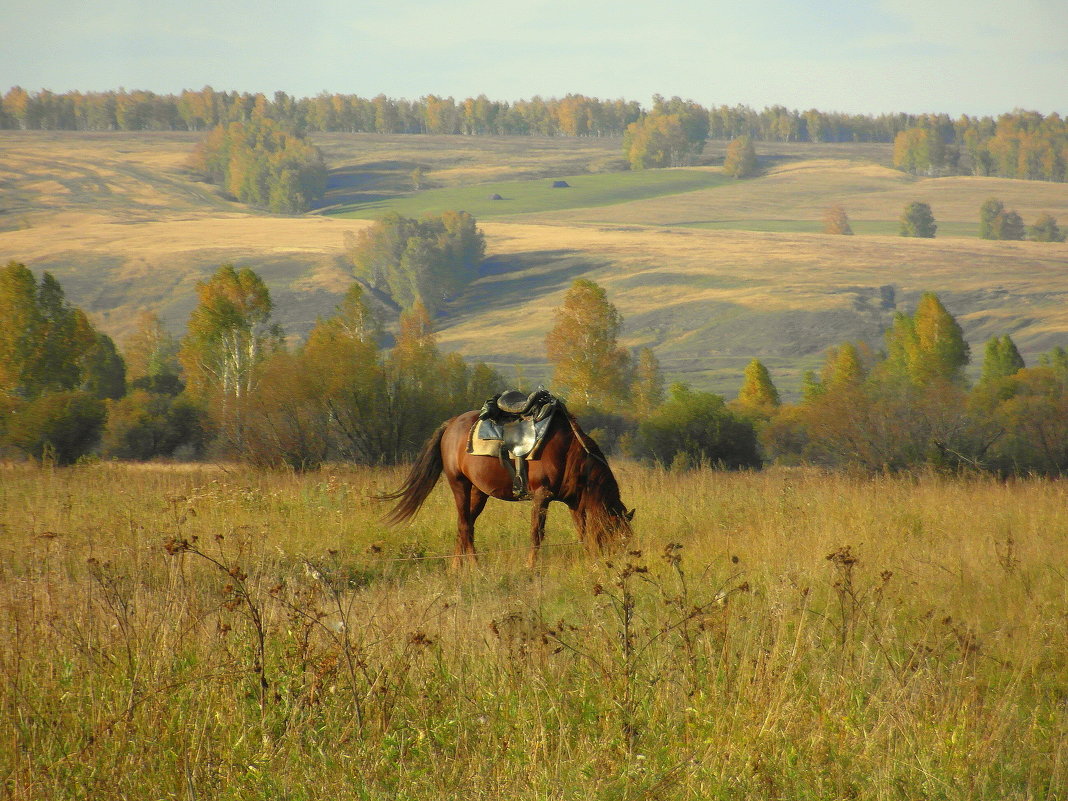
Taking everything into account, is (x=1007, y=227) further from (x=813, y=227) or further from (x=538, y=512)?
(x=538, y=512)

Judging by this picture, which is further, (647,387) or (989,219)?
(989,219)

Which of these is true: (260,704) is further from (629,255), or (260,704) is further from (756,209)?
(756,209)

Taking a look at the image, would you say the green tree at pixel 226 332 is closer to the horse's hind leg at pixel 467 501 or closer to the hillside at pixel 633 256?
the hillside at pixel 633 256

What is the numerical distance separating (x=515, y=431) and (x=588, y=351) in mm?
48718

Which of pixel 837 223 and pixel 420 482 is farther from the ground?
pixel 837 223

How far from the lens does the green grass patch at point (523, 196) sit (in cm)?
17775

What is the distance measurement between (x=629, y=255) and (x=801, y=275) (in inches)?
910

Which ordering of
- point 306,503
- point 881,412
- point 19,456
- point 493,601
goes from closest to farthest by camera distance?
point 493,601
point 306,503
point 881,412
point 19,456

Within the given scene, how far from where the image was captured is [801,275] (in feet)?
370

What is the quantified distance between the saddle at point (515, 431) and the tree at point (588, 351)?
47934mm

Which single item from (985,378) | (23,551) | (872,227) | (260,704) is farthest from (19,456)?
(872,227)

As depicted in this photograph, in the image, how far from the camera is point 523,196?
188m

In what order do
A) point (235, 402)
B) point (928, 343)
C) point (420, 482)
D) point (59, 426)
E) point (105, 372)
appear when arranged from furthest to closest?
point (928, 343)
point (105, 372)
point (59, 426)
point (235, 402)
point (420, 482)

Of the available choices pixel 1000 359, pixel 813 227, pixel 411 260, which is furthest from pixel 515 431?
pixel 813 227
